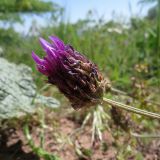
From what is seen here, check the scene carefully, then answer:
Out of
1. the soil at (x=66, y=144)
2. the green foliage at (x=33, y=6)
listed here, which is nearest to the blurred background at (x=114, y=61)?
the soil at (x=66, y=144)

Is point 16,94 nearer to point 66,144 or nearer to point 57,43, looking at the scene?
point 66,144

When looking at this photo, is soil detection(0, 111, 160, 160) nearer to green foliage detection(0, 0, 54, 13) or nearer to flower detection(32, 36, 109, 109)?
flower detection(32, 36, 109, 109)

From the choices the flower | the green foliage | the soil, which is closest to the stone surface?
the soil

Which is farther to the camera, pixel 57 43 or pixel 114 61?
pixel 114 61

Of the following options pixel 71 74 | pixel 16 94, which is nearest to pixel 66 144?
pixel 16 94

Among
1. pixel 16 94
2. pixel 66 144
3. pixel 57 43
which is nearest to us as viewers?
pixel 57 43

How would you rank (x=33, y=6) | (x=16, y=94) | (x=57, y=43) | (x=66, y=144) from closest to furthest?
1. (x=57, y=43)
2. (x=16, y=94)
3. (x=66, y=144)
4. (x=33, y=6)

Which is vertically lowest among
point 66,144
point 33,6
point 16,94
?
point 66,144
